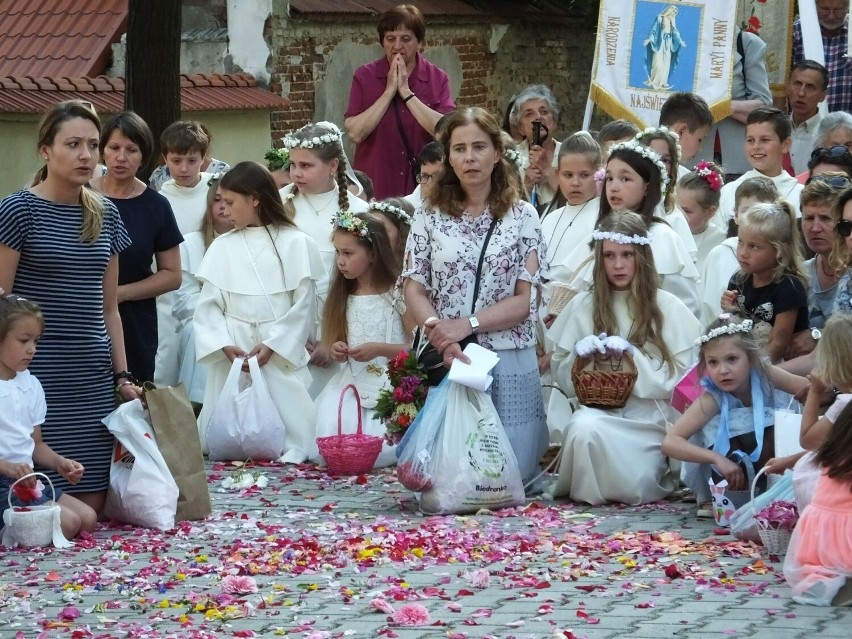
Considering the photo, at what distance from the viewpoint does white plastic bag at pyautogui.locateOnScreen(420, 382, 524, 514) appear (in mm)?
8086

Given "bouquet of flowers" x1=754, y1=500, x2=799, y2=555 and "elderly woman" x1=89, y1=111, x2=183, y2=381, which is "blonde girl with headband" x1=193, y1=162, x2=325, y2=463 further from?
"bouquet of flowers" x1=754, y1=500, x2=799, y2=555

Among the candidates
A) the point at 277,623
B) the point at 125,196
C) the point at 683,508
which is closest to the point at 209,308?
the point at 125,196

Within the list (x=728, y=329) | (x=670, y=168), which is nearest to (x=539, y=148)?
(x=670, y=168)

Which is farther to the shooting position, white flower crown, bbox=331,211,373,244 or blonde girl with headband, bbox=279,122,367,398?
blonde girl with headband, bbox=279,122,367,398

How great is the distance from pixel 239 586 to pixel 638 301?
305cm

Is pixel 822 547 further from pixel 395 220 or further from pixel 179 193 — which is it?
pixel 179 193

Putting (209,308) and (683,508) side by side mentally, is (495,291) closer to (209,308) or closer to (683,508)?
(683,508)

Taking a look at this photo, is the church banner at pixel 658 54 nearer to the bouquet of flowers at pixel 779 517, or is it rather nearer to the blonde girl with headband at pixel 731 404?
the blonde girl with headband at pixel 731 404

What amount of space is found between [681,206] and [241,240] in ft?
9.16

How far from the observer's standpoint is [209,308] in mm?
10273

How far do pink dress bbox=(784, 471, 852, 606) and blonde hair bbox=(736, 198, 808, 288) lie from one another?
2259mm

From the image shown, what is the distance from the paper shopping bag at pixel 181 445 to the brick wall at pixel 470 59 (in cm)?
986

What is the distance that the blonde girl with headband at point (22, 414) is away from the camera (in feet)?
24.3

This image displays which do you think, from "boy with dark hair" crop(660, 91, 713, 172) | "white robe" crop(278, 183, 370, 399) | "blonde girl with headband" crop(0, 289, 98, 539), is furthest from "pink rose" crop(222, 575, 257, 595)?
"boy with dark hair" crop(660, 91, 713, 172)
